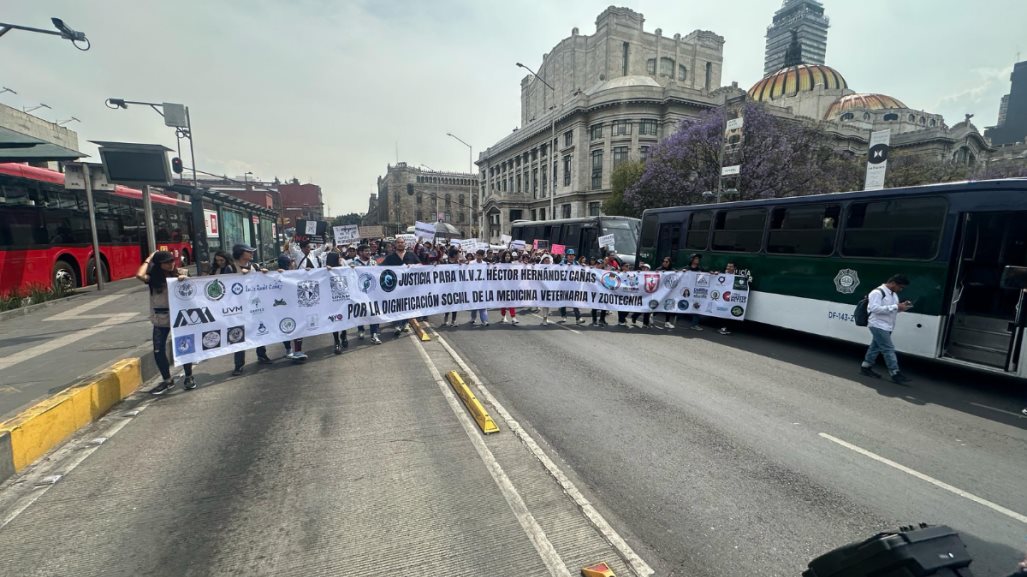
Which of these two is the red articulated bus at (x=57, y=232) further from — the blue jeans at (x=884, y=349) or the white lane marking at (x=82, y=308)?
the blue jeans at (x=884, y=349)

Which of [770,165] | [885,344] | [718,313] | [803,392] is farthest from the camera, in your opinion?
[770,165]

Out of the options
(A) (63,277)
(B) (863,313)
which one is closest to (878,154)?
(B) (863,313)

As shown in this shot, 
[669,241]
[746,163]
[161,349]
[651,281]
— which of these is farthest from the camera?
[746,163]

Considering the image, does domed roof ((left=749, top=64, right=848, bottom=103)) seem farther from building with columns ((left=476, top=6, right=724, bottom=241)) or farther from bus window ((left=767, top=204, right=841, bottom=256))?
bus window ((left=767, top=204, right=841, bottom=256))

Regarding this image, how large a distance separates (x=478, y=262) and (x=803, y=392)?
7.52 metres

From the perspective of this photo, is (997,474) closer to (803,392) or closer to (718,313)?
(803,392)

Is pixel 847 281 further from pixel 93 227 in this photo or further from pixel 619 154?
pixel 619 154

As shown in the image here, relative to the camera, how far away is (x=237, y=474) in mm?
4164

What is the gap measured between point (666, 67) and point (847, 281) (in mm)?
83365

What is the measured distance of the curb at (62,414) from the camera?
4.25 meters

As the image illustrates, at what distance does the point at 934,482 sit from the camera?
4.27 metres

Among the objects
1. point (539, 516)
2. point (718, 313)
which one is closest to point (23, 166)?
point (539, 516)

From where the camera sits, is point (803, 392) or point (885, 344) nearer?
point (803, 392)

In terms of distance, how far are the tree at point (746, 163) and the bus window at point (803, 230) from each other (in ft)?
63.3
